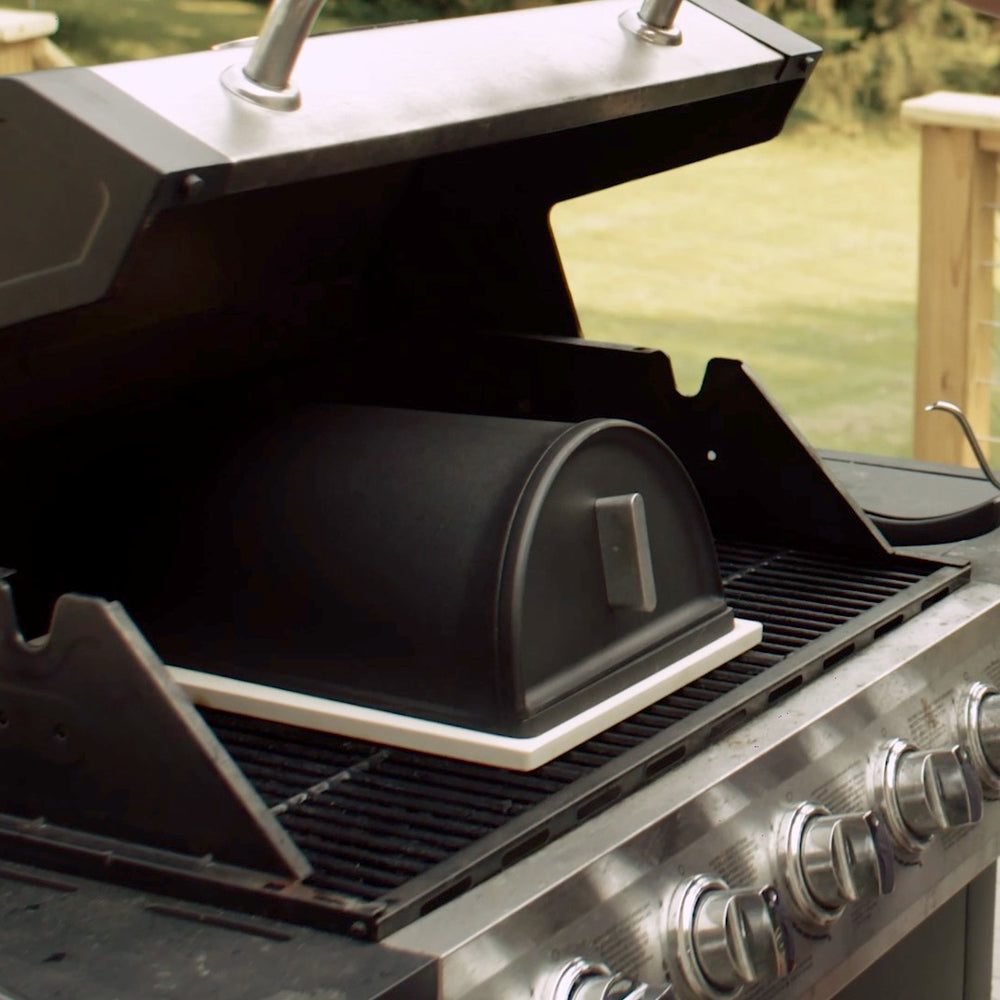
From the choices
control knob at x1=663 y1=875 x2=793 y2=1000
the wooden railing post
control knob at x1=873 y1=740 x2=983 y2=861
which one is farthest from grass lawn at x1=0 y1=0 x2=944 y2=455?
control knob at x1=663 y1=875 x2=793 y2=1000

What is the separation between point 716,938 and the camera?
103cm

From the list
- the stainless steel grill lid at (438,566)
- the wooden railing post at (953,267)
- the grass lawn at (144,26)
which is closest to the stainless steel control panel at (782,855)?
the stainless steel grill lid at (438,566)

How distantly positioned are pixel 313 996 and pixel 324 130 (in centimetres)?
50

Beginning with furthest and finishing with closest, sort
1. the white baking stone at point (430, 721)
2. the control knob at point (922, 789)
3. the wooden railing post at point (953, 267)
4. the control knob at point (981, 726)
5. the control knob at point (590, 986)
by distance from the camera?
the wooden railing post at point (953, 267) < the control knob at point (981, 726) < the control knob at point (922, 789) < the white baking stone at point (430, 721) < the control knob at point (590, 986)

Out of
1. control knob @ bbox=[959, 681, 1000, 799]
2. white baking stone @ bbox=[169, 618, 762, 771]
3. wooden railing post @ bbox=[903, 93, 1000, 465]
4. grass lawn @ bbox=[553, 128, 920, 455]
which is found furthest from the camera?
grass lawn @ bbox=[553, 128, 920, 455]

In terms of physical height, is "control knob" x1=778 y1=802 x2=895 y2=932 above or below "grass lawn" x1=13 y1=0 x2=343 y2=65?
above

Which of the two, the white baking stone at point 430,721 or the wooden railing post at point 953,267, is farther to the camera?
the wooden railing post at point 953,267

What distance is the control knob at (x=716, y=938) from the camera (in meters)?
1.04

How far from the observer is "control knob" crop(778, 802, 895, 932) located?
115 cm

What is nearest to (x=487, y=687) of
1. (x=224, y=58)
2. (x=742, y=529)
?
(x=224, y=58)

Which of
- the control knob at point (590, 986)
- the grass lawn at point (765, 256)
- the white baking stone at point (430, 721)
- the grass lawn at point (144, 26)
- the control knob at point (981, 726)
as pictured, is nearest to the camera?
the control knob at point (590, 986)

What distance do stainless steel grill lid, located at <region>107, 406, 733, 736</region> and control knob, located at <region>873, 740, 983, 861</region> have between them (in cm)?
15

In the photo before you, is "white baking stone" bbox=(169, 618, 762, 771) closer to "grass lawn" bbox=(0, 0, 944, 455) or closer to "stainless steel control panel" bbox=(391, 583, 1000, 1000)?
"stainless steel control panel" bbox=(391, 583, 1000, 1000)

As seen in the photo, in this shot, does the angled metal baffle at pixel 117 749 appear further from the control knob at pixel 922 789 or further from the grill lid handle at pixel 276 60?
the control knob at pixel 922 789
